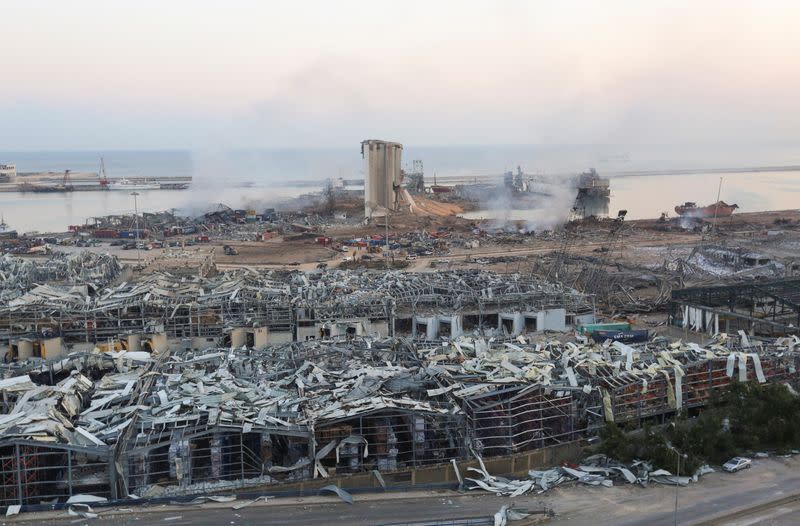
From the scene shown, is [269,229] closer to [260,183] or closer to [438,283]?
[438,283]

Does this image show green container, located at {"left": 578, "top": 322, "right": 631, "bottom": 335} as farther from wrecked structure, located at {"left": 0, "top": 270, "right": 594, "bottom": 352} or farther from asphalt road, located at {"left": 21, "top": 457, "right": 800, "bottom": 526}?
asphalt road, located at {"left": 21, "top": 457, "right": 800, "bottom": 526}

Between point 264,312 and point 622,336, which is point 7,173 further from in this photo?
point 622,336

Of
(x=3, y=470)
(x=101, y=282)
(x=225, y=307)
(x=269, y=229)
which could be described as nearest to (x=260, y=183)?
(x=269, y=229)

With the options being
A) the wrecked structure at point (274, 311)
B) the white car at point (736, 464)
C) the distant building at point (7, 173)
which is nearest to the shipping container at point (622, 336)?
the wrecked structure at point (274, 311)

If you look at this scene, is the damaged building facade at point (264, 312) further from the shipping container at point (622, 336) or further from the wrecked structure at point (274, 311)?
the shipping container at point (622, 336)

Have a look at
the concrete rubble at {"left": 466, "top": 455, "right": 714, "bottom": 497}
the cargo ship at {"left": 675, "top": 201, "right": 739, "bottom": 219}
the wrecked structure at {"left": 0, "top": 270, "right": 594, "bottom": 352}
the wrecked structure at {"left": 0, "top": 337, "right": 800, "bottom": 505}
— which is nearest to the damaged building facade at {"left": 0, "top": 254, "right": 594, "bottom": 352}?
the wrecked structure at {"left": 0, "top": 270, "right": 594, "bottom": 352}

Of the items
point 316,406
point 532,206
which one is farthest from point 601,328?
point 532,206
